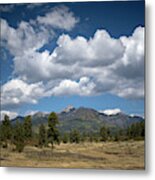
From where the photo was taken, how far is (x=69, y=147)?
2178mm

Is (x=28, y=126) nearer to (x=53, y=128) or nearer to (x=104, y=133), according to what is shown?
(x=53, y=128)

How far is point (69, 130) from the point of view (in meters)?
2.17

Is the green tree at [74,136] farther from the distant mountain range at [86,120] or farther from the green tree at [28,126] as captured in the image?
the green tree at [28,126]

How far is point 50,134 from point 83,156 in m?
0.18

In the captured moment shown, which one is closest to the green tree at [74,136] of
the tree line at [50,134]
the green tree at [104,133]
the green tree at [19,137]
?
the tree line at [50,134]

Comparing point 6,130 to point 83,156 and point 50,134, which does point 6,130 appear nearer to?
point 50,134

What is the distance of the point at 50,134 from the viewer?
219cm

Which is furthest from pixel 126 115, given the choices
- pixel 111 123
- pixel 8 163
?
pixel 8 163

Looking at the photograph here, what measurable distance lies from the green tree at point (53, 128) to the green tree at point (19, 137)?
0.42ft

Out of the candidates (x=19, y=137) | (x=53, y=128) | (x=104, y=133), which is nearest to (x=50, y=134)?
(x=53, y=128)

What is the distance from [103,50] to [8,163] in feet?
2.23

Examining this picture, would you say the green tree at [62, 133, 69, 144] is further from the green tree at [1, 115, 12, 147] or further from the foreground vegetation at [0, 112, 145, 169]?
the green tree at [1, 115, 12, 147]

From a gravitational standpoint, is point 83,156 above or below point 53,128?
below

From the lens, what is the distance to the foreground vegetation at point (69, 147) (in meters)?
2.13
